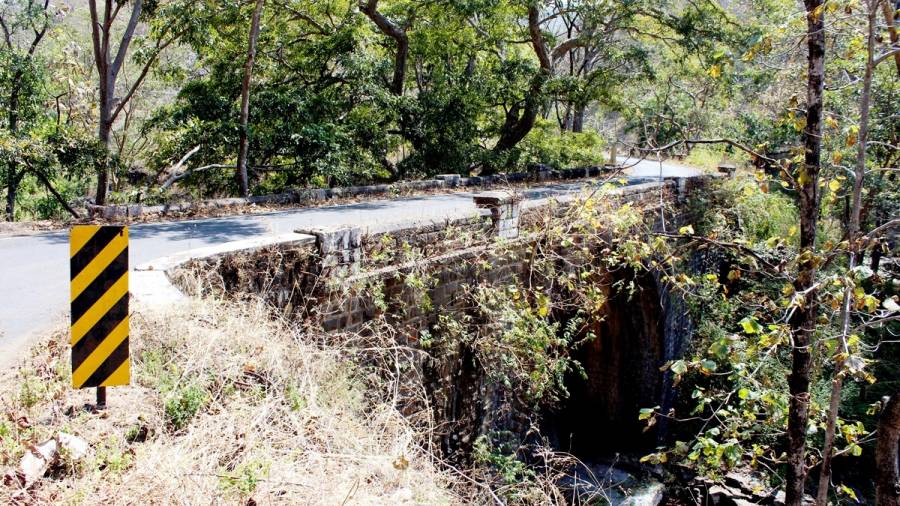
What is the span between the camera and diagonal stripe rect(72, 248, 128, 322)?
3385mm

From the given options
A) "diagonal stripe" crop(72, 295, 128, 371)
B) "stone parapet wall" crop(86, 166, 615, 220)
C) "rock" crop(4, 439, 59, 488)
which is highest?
"stone parapet wall" crop(86, 166, 615, 220)

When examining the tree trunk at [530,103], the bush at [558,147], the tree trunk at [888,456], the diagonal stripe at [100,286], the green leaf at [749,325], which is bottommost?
the tree trunk at [888,456]

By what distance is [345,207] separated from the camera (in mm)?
11516

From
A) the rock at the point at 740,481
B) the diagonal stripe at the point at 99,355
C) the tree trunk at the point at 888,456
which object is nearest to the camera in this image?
the diagonal stripe at the point at 99,355

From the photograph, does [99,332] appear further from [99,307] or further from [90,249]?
[90,249]

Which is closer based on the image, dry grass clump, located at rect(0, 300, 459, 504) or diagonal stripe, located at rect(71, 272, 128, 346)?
dry grass clump, located at rect(0, 300, 459, 504)

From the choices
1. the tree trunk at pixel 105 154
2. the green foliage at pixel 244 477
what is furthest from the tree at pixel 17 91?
the green foliage at pixel 244 477

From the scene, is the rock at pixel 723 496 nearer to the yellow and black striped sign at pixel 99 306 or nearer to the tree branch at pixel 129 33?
the yellow and black striped sign at pixel 99 306

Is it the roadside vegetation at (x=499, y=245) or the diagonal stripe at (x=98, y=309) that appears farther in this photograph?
the roadside vegetation at (x=499, y=245)

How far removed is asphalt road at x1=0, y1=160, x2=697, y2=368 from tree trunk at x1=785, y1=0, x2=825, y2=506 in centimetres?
138

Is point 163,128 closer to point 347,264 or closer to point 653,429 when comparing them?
point 347,264

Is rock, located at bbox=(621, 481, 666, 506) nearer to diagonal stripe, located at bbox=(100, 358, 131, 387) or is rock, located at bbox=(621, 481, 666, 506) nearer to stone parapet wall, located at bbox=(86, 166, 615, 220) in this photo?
stone parapet wall, located at bbox=(86, 166, 615, 220)

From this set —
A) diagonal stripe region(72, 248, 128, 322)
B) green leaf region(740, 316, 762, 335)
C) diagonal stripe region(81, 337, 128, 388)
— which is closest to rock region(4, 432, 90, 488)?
diagonal stripe region(81, 337, 128, 388)

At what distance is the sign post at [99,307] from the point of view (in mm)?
3365
